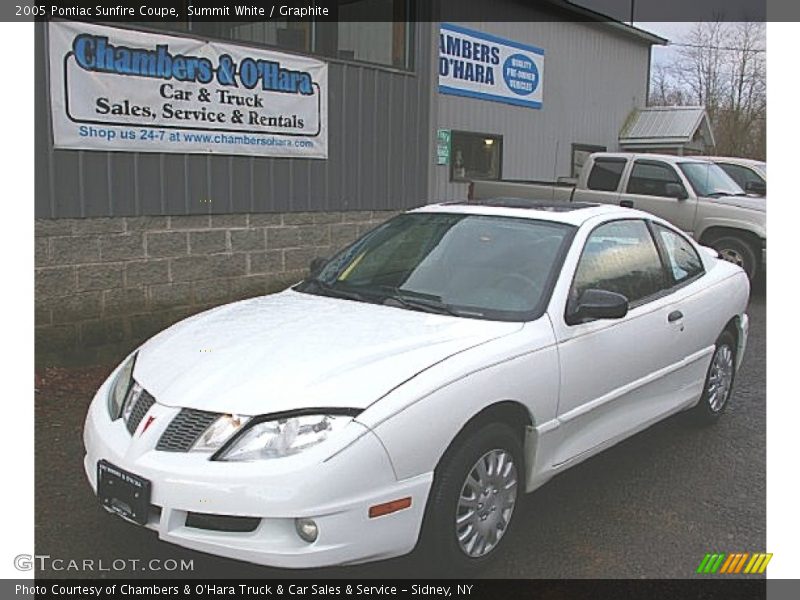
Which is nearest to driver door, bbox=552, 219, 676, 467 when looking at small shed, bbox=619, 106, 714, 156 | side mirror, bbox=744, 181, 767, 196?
side mirror, bbox=744, 181, 767, 196

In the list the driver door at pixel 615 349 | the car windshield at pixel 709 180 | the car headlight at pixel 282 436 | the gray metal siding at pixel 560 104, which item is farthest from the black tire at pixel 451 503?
the gray metal siding at pixel 560 104

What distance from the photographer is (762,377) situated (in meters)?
7.01

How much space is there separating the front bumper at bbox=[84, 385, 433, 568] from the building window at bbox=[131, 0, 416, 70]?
5466 mm

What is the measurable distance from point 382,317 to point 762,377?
14.6 feet

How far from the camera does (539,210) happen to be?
4781mm

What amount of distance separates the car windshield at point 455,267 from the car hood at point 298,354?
16cm

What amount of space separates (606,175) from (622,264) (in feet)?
26.1

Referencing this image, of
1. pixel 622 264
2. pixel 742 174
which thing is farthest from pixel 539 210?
pixel 742 174

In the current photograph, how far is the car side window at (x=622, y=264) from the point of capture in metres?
4.40

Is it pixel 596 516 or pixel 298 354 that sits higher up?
pixel 298 354

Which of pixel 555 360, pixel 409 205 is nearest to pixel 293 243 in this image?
pixel 409 205

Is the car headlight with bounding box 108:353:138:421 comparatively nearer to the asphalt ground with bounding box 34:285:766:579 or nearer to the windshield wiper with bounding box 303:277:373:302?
the asphalt ground with bounding box 34:285:766:579

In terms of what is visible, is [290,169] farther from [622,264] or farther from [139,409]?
[139,409]

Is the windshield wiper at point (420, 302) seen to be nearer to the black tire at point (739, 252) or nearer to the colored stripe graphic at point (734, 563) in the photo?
the colored stripe graphic at point (734, 563)
